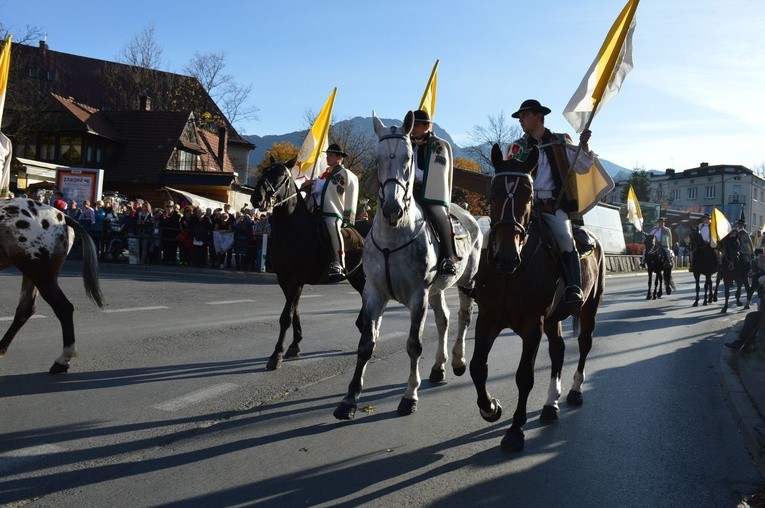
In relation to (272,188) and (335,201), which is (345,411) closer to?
(272,188)

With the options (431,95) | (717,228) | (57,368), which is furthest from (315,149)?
(717,228)

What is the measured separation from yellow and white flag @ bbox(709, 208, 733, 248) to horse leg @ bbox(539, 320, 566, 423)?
648 inches

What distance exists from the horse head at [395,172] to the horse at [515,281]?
0.81m

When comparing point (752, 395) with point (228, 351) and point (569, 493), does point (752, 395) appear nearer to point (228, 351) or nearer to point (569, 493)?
point (569, 493)

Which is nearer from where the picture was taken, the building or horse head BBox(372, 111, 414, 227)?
horse head BBox(372, 111, 414, 227)

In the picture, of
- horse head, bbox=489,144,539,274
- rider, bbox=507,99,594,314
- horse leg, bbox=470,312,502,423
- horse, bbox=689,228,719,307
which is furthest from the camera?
horse, bbox=689,228,719,307

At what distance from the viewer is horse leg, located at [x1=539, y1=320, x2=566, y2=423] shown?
6.33m

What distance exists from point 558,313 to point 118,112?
177 ft

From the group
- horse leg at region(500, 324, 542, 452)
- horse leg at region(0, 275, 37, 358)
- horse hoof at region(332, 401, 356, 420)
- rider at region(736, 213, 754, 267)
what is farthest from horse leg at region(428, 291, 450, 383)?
rider at region(736, 213, 754, 267)

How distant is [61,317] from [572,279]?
514 centimetres

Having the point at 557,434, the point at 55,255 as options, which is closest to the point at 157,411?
the point at 55,255

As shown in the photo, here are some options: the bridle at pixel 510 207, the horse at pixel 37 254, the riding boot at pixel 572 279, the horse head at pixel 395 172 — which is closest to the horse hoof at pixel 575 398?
the riding boot at pixel 572 279

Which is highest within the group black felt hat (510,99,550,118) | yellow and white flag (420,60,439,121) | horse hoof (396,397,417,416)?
yellow and white flag (420,60,439,121)

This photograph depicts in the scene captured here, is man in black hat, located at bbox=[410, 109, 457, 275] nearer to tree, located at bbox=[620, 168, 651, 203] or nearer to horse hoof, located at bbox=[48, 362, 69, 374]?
horse hoof, located at bbox=[48, 362, 69, 374]
